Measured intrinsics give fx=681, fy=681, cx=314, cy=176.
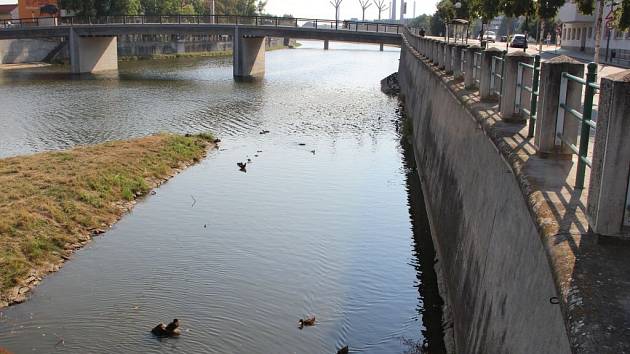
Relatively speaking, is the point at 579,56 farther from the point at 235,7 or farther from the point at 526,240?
the point at 235,7

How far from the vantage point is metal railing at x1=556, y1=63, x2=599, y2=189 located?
673 cm

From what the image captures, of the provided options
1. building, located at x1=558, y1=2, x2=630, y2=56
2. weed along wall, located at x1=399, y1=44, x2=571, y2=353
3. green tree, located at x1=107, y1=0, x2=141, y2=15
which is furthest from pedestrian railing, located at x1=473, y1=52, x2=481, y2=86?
green tree, located at x1=107, y1=0, x2=141, y2=15

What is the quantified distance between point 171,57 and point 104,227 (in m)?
81.9

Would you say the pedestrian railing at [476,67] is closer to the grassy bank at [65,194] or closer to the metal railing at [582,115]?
the metal railing at [582,115]

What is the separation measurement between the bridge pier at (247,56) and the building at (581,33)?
29517 mm

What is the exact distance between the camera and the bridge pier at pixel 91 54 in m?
67.5

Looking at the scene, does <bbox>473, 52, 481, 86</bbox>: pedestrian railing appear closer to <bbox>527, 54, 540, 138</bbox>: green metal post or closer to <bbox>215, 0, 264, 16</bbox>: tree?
<bbox>527, 54, 540, 138</bbox>: green metal post

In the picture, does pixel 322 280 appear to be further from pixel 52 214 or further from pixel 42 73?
pixel 42 73

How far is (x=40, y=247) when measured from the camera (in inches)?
595

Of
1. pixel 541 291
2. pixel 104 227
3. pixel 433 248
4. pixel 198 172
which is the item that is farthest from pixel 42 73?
pixel 541 291

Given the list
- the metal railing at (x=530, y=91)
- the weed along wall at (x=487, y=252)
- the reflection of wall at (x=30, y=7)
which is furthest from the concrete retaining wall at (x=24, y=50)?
the metal railing at (x=530, y=91)

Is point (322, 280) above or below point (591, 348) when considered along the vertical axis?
below

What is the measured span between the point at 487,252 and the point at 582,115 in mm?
2513

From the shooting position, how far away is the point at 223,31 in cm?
6475
